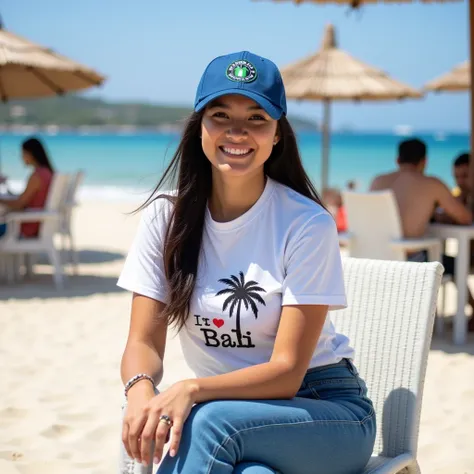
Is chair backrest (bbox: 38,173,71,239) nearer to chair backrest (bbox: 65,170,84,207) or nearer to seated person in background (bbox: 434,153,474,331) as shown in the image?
chair backrest (bbox: 65,170,84,207)

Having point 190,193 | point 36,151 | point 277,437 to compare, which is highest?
point 36,151

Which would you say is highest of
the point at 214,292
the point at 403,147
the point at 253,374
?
the point at 403,147

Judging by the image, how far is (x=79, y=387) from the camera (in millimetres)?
3879

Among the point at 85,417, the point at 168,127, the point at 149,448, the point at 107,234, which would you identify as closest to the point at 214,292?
the point at 149,448

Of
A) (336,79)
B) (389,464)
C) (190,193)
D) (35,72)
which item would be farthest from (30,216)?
(389,464)

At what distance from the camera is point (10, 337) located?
4922mm

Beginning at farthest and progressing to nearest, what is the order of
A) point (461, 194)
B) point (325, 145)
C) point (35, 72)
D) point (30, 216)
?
point (325, 145) → point (35, 72) → point (30, 216) → point (461, 194)

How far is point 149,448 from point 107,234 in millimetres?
9523

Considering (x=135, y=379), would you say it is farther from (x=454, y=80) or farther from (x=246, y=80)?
(x=454, y=80)

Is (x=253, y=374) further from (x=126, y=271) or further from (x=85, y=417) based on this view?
(x=85, y=417)

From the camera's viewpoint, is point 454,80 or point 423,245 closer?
point 423,245

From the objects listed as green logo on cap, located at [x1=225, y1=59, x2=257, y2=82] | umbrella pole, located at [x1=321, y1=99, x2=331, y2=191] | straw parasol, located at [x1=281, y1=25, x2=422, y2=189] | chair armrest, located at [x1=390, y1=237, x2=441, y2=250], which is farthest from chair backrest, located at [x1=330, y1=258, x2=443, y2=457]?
umbrella pole, located at [x1=321, y1=99, x2=331, y2=191]

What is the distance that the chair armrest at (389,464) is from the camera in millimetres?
1919

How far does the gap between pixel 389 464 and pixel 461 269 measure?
3.18 metres
